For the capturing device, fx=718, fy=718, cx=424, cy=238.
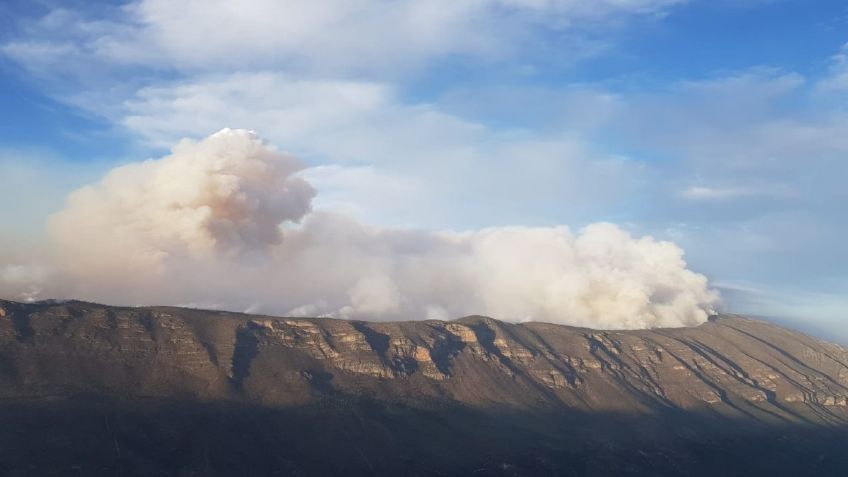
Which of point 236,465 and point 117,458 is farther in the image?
point 236,465

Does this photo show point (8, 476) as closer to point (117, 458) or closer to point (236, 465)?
point (117, 458)

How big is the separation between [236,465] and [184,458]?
13.8m

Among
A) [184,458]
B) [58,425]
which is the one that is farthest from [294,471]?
[58,425]

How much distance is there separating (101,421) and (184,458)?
27.6 metres

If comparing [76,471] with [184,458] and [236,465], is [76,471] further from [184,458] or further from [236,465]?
[236,465]

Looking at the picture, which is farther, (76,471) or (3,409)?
(3,409)

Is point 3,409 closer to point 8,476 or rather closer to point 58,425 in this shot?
point 58,425

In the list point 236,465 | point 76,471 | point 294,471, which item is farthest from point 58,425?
point 294,471

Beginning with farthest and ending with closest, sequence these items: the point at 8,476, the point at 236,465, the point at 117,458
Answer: the point at 236,465 < the point at 117,458 < the point at 8,476

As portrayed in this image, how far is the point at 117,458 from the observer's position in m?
183

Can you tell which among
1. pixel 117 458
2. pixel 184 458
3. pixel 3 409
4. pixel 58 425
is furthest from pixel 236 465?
pixel 3 409

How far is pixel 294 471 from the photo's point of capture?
199750 millimetres

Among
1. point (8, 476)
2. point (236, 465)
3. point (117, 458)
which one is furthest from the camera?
point (236, 465)

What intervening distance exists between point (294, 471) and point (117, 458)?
1817 inches
